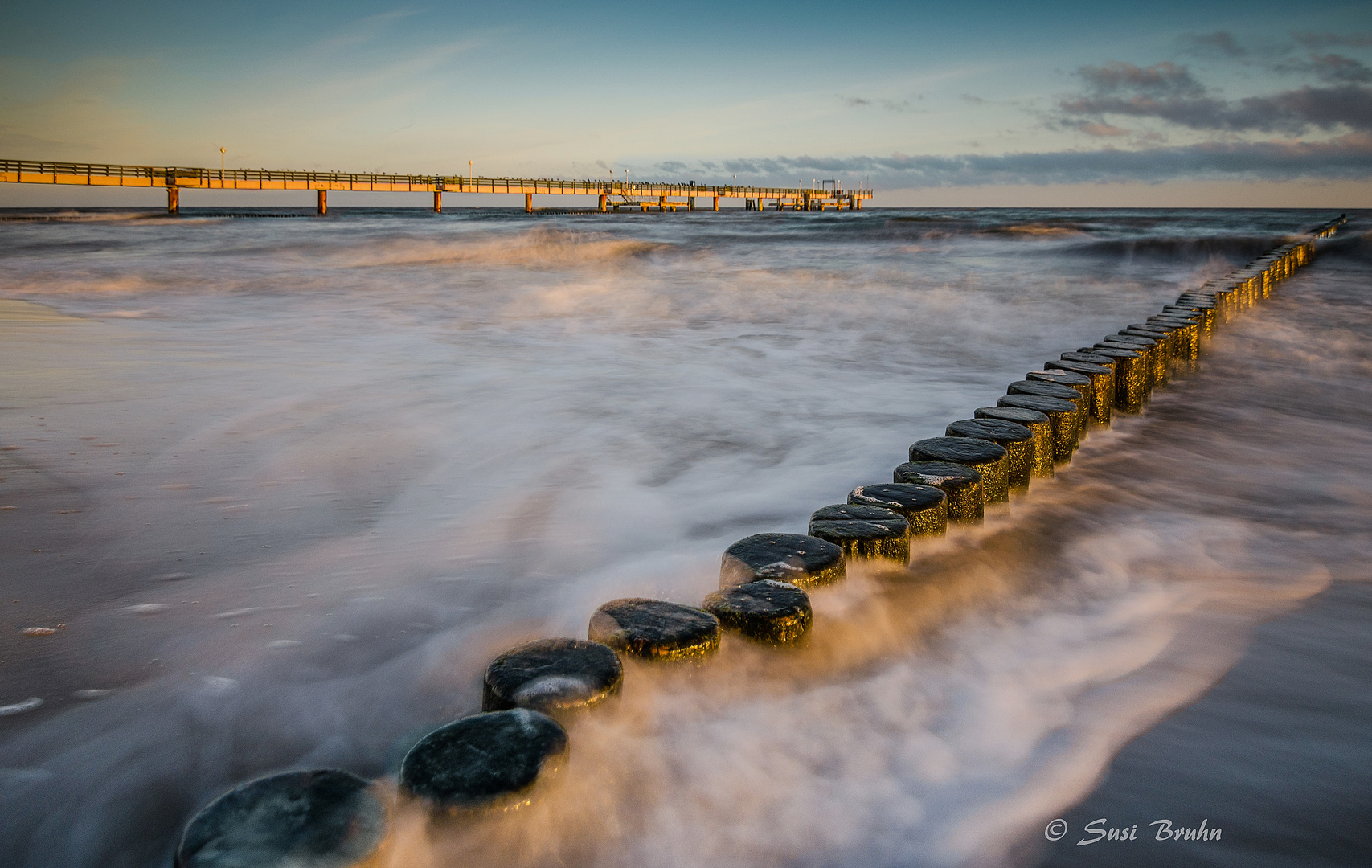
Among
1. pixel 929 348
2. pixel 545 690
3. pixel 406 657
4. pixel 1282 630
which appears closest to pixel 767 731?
pixel 545 690

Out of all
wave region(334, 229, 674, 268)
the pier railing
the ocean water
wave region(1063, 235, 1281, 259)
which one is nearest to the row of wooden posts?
the ocean water

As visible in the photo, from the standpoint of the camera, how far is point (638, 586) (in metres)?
2.75

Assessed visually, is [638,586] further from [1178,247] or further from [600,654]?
[1178,247]

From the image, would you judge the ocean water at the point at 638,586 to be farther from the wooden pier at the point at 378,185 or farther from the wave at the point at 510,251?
the wooden pier at the point at 378,185

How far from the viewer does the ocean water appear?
1.57m

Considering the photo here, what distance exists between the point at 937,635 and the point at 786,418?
10.0ft

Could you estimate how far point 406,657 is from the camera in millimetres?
2164

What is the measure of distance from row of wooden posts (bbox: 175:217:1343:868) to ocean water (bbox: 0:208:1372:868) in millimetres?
74

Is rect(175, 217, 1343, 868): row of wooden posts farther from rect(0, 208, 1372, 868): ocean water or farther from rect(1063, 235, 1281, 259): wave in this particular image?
rect(1063, 235, 1281, 259): wave

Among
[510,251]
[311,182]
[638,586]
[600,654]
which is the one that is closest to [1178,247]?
[510,251]

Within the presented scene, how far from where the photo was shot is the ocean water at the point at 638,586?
5.15 feet

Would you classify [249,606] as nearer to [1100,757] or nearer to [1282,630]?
[1100,757]

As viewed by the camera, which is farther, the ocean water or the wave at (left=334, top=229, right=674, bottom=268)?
the wave at (left=334, top=229, right=674, bottom=268)

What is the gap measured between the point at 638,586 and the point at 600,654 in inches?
49.3
